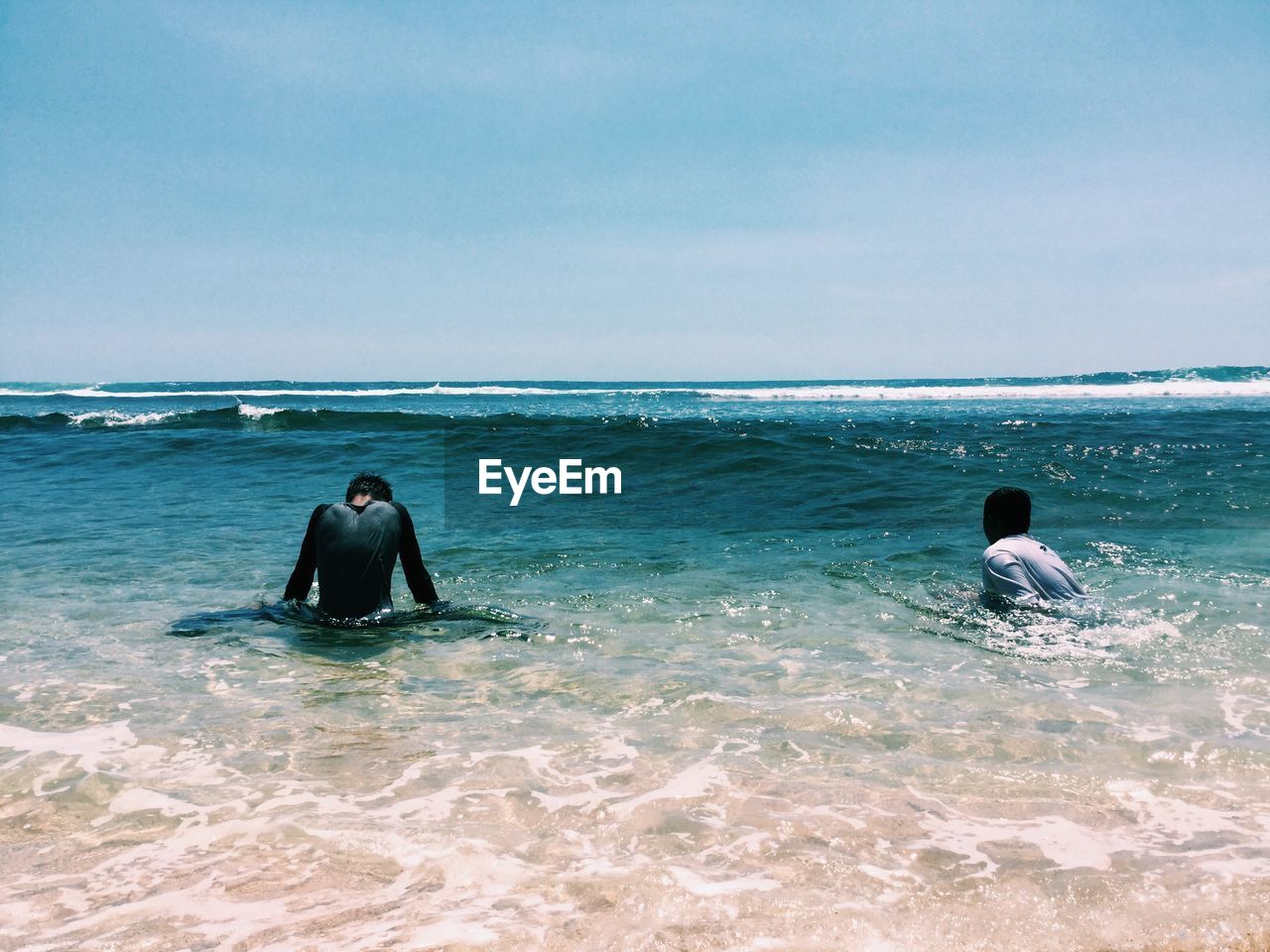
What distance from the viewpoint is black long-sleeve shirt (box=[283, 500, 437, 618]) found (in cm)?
673

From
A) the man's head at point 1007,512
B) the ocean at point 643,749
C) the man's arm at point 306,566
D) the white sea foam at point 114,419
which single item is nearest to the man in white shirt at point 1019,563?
the man's head at point 1007,512

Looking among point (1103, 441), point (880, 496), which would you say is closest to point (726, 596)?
point (880, 496)

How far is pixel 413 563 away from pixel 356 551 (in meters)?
0.49

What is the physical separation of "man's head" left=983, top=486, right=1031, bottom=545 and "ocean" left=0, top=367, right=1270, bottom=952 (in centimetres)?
70

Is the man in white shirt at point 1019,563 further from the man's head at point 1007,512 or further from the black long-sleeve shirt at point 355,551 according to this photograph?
the black long-sleeve shirt at point 355,551

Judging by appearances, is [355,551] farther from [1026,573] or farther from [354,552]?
[1026,573]

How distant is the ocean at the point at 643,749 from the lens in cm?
299

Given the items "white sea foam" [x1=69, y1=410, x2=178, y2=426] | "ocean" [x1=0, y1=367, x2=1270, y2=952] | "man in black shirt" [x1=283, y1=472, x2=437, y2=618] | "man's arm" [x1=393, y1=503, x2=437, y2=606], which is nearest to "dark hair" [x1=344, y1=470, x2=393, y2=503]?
"man in black shirt" [x1=283, y1=472, x2=437, y2=618]

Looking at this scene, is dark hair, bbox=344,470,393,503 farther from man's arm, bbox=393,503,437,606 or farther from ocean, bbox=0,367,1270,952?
ocean, bbox=0,367,1270,952

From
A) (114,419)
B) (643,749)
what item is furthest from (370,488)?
(114,419)

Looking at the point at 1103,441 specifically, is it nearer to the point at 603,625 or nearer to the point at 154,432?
the point at 603,625

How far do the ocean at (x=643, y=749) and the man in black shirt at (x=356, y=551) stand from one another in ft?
0.86

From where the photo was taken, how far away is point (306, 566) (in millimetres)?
7035

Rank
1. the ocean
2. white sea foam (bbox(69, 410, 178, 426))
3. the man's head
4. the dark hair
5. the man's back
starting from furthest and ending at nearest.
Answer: white sea foam (bbox(69, 410, 178, 426)) → the man's head → the dark hair → the man's back → the ocean
